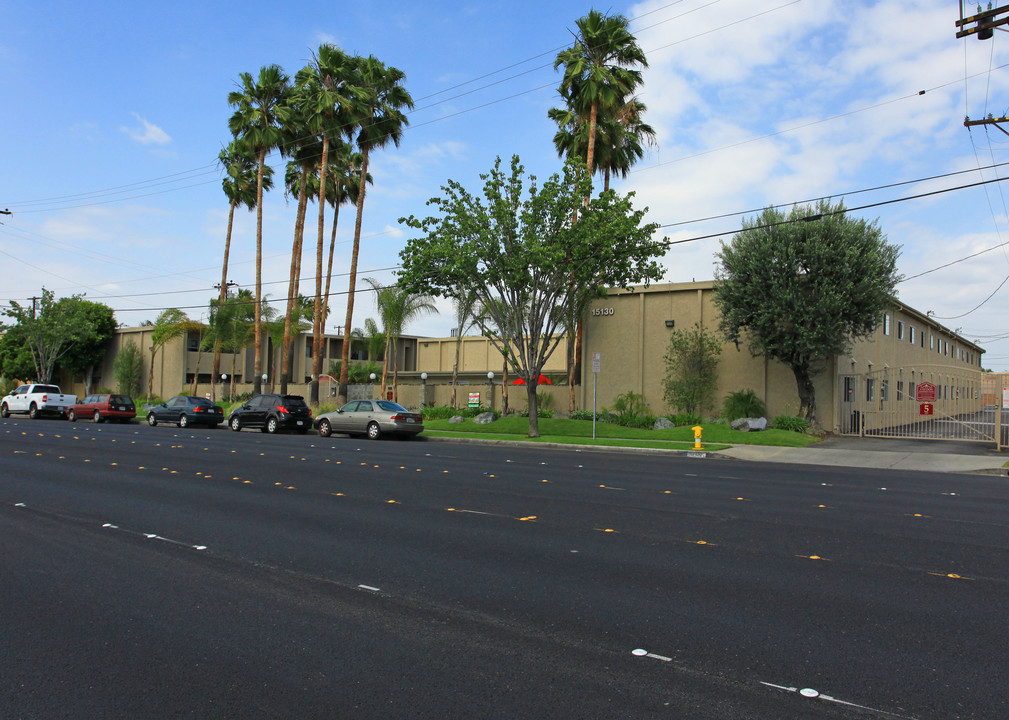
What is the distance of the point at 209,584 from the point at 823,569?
5657 millimetres

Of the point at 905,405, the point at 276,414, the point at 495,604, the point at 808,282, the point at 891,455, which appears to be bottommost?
the point at 495,604

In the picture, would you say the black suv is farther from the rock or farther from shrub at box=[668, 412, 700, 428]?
the rock

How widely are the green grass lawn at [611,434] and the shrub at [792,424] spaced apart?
82 cm

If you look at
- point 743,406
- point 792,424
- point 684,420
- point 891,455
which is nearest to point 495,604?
point 891,455

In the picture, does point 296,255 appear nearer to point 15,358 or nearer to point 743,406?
point 743,406

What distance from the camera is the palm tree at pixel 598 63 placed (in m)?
28.4

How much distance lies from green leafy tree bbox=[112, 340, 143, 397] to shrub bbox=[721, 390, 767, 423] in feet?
148

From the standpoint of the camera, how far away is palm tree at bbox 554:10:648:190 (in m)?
28.4

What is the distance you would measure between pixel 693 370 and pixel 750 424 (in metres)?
3.69

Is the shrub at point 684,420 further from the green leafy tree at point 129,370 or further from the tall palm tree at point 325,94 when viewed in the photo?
the green leafy tree at point 129,370

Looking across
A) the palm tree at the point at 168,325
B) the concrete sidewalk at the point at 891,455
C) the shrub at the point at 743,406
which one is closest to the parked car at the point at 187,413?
the palm tree at the point at 168,325

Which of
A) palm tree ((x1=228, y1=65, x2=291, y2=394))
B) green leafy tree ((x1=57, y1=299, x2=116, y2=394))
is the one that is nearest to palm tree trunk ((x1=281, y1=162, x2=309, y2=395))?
palm tree ((x1=228, y1=65, x2=291, y2=394))

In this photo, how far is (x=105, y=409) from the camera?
119ft

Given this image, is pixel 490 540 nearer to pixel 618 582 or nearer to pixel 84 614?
pixel 618 582
